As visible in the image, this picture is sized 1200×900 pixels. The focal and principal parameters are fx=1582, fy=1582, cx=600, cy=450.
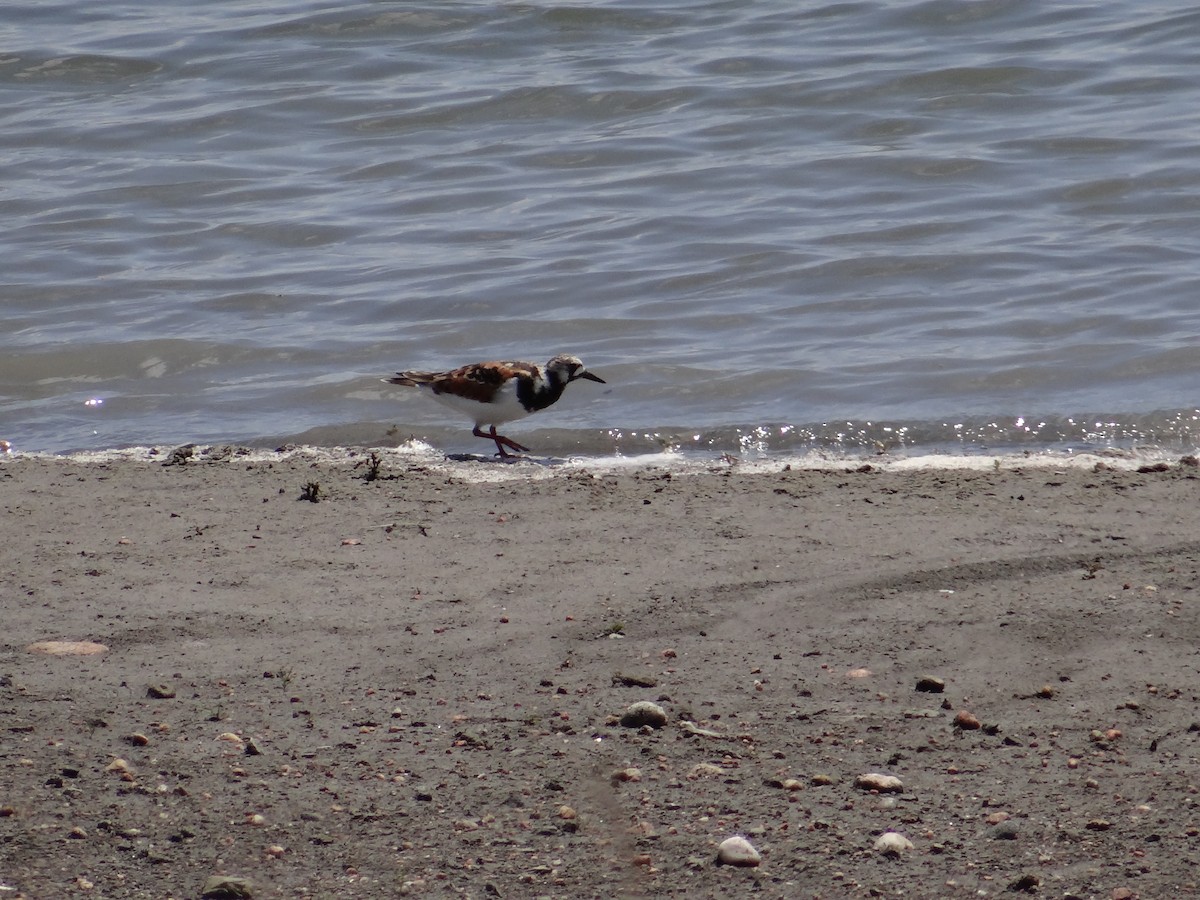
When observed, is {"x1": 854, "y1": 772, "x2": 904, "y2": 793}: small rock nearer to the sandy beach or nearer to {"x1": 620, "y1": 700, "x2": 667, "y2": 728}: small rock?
the sandy beach

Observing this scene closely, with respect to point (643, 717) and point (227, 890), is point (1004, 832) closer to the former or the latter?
point (643, 717)

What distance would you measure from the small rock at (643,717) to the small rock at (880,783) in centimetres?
63

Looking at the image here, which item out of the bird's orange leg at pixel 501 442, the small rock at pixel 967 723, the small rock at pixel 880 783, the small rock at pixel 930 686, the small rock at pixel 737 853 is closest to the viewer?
the small rock at pixel 737 853

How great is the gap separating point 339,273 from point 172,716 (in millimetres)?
7588

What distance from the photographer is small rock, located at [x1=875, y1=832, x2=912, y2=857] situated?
377 centimetres

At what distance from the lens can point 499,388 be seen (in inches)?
330

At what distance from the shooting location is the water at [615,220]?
9227mm

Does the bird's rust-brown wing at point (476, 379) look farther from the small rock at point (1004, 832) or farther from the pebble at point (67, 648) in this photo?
the small rock at point (1004, 832)

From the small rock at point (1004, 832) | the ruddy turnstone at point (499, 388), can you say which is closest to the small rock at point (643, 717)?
the small rock at point (1004, 832)

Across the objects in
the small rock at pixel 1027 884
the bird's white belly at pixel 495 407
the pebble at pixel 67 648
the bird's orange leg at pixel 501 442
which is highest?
the pebble at pixel 67 648

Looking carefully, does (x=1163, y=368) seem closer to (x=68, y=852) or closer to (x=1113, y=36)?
(x=68, y=852)

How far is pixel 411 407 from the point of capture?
9.40 metres

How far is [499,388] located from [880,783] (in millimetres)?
4619

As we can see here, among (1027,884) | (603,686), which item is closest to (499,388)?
(603,686)
